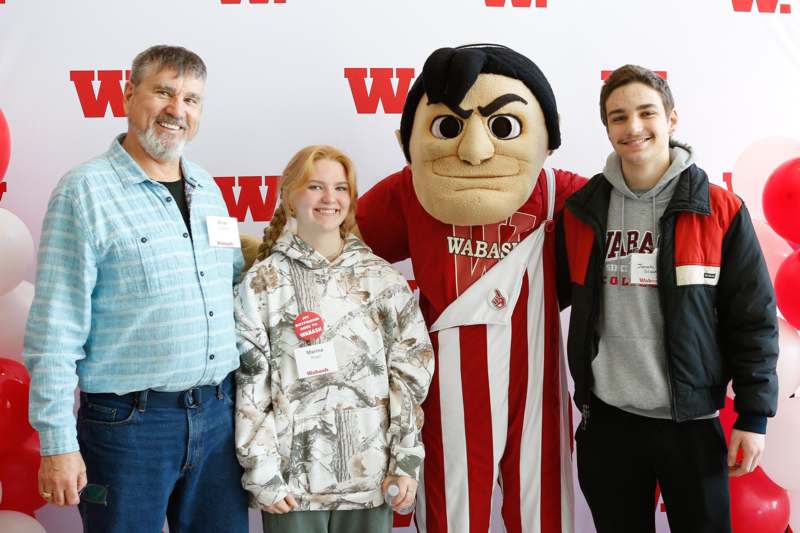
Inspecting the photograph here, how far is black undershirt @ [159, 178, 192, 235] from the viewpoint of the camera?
68.8 inches

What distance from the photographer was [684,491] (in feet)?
5.96

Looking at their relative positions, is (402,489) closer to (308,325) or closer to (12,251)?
(308,325)

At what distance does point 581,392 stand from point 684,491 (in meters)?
0.36

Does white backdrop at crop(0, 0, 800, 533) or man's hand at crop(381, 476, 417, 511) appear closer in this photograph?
man's hand at crop(381, 476, 417, 511)

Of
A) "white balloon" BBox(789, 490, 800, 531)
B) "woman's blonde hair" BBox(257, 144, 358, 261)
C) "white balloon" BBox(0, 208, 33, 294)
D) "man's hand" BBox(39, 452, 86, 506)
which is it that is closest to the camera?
"man's hand" BBox(39, 452, 86, 506)

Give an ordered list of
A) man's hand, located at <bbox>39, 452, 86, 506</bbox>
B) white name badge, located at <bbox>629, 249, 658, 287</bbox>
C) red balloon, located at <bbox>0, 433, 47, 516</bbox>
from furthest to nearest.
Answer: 1. red balloon, located at <bbox>0, 433, 47, 516</bbox>
2. white name badge, located at <bbox>629, 249, 658, 287</bbox>
3. man's hand, located at <bbox>39, 452, 86, 506</bbox>

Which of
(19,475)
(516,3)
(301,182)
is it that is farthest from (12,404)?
Answer: (516,3)

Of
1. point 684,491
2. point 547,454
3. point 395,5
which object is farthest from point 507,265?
point 395,5

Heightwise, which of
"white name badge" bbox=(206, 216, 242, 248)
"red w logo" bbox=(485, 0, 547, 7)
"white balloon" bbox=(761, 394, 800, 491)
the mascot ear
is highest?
"red w logo" bbox=(485, 0, 547, 7)

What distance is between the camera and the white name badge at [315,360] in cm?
181

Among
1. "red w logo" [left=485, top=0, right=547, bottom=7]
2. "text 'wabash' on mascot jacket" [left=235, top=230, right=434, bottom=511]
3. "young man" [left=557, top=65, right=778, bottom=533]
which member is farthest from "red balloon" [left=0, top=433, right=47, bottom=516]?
"red w logo" [left=485, top=0, right=547, bottom=7]

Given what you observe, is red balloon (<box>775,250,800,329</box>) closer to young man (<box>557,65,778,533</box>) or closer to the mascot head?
young man (<box>557,65,778,533</box>)

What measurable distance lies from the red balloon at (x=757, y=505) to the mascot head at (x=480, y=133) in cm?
124

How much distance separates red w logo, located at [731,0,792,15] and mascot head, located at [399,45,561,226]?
118 centimetres
